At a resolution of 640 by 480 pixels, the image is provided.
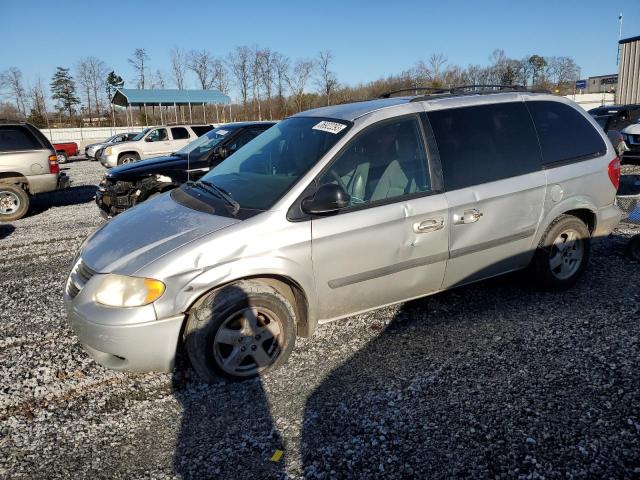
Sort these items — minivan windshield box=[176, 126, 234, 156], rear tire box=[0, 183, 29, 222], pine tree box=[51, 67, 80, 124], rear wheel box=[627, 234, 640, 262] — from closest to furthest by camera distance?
rear wheel box=[627, 234, 640, 262], minivan windshield box=[176, 126, 234, 156], rear tire box=[0, 183, 29, 222], pine tree box=[51, 67, 80, 124]

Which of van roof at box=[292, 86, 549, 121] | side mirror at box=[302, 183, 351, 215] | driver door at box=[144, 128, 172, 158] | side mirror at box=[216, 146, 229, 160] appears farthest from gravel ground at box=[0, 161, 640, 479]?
driver door at box=[144, 128, 172, 158]

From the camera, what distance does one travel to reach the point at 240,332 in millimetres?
Result: 3361

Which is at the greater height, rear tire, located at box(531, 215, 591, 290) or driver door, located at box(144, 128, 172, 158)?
driver door, located at box(144, 128, 172, 158)

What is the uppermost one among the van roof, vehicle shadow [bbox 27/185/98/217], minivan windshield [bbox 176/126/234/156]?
the van roof

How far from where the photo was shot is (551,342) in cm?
384

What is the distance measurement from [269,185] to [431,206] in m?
1.23

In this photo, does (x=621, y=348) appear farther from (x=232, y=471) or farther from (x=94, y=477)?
(x=94, y=477)

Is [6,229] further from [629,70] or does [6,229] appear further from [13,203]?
[629,70]

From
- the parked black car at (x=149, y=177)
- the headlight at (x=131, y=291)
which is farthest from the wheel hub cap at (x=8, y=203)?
the headlight at (x=131, y=291)

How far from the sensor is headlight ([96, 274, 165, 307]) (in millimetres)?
3068

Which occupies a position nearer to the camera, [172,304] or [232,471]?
[232,471]

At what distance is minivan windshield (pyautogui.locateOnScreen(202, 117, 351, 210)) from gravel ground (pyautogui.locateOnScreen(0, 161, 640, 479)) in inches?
51.8

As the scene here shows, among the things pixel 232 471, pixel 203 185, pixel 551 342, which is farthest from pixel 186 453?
pixel 551 342

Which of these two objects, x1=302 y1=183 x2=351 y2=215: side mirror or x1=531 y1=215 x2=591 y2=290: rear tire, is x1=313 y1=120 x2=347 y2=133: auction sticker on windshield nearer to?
x1=302 y1=183 x2=351 y2=215: side mirror
